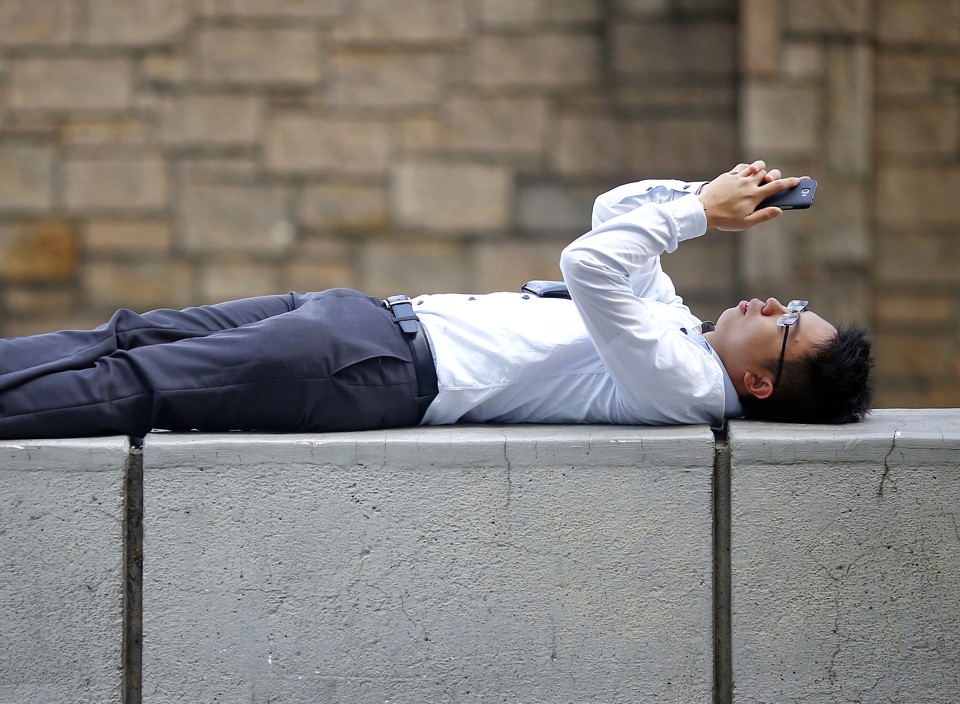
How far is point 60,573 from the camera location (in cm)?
246

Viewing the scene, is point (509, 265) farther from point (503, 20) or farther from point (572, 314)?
point (572, 314)

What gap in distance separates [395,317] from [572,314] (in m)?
0.48

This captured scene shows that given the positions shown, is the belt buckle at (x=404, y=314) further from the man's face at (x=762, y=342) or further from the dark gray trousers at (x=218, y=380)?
the man's face at (x=762, y=342)

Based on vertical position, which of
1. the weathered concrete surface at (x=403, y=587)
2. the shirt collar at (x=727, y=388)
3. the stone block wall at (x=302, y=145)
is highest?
the stone block wall at (x=302, y=145)

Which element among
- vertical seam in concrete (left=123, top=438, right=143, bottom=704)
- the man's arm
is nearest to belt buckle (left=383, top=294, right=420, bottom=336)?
the man's arm

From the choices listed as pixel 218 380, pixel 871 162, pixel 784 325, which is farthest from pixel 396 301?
pixel 871 162

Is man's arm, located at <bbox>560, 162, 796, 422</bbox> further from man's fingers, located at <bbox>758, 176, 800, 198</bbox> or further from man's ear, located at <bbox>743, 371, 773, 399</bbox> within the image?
man's ear, located at <bbox>743, 371, 773, 399</bbox>

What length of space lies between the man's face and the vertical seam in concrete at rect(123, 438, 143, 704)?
5.02 ft

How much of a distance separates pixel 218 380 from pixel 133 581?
1.70ft

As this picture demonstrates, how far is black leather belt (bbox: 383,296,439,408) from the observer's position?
2811 mm

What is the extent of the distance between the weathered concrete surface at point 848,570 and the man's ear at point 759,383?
39cm

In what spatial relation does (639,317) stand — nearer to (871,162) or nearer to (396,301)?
(396,301)

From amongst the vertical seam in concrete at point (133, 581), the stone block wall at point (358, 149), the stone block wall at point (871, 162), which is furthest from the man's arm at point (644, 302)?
the stone block wall at point (358, 149)

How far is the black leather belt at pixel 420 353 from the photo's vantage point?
2.81 m
